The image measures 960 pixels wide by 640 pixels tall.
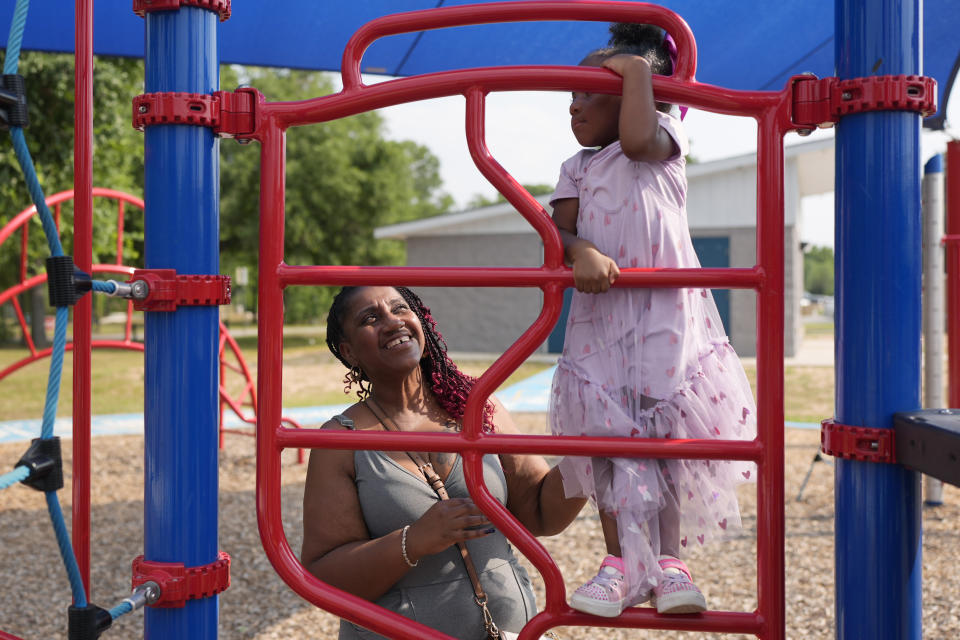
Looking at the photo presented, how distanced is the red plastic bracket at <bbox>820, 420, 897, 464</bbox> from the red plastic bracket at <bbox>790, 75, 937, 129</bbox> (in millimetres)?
480

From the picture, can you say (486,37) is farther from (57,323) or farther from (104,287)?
(57,323)

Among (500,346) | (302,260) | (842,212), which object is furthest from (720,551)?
(302,260)

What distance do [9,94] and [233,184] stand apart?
25.1m

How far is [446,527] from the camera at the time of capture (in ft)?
5.08

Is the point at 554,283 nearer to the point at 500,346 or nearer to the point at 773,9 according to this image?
the point at 773,9

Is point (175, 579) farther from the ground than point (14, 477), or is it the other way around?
point (14, 477)

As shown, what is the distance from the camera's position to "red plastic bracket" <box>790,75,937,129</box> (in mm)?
1309

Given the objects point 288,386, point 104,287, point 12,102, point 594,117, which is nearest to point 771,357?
point 594,117

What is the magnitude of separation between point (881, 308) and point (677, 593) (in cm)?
54

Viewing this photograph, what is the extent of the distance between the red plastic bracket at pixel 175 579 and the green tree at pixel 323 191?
23.4 metres

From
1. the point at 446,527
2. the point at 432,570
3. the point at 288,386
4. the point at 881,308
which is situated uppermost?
the point at 881,308

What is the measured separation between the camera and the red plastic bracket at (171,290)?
56.6 inches

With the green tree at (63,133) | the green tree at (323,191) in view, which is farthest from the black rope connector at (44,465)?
the green tree at (323,191)

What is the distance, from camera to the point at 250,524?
17.1 feet
